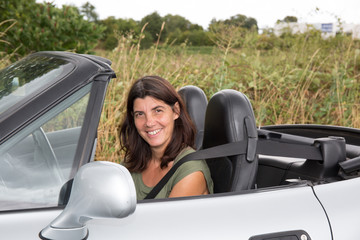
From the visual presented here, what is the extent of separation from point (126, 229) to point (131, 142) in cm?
→ 104

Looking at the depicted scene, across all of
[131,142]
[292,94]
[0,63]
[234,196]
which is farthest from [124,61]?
[234,196]

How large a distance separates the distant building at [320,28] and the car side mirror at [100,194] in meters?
6.98

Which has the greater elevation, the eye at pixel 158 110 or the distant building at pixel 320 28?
the distant building at pixel 320 28

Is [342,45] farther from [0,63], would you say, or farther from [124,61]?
[0,63]

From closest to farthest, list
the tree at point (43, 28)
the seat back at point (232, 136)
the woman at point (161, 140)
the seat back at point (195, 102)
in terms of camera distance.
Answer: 1. the seat back at point (232, 136)
2. the woman at point (161, 140)
3. the seat back at point (195, 102)
4. the tree at point (43, 28)

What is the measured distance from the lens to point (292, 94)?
18.1 ft

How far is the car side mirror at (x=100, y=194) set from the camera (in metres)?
1.07

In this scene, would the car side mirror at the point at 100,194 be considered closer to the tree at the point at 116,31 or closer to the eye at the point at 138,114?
the eye at the point at 138,114

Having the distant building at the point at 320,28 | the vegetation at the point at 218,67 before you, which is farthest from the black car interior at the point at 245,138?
the distant building at the point at 320,28

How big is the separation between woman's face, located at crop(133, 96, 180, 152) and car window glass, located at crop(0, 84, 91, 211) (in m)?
0.65

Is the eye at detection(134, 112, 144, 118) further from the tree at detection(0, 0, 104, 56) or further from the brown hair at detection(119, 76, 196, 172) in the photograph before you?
the tree at detection(0, 0, 104, 56)

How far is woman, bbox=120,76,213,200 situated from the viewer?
75.9 inches

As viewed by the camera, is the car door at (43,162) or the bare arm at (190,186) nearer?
the car door at (43,162)

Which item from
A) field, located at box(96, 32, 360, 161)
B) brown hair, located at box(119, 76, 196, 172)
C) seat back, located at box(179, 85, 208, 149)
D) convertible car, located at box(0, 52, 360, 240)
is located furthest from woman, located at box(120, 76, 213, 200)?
field, located at box(96, 32, 360, 161)
